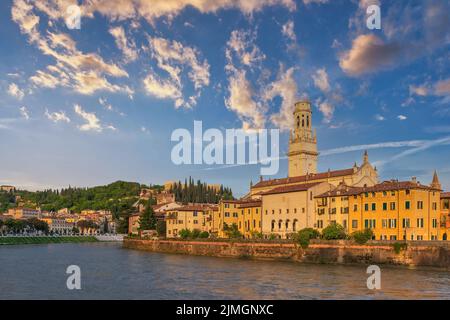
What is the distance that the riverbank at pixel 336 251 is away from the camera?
55656 mm

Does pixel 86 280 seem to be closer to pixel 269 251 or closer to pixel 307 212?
pixel 269 251

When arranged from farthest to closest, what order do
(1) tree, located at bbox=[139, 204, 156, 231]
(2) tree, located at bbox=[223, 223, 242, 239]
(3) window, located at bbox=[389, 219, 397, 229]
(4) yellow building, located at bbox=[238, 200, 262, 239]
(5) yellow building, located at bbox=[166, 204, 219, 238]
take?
(1) tree, located at bbox=[139, 204, 156, 231], (5) yellow building, located at bbox=[166, 204, 219, 238], (4) yellow building, located at bbox=[238, 200, 262, 239], (2) tree, located at bbox=[223, 223, 242, 239], (3) window, located at bbox=[389, 219, 397, 229]

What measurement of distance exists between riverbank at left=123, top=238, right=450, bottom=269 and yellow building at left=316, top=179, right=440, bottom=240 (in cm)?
453

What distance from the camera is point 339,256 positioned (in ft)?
211

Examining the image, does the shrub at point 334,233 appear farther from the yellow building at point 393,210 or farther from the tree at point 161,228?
the tree at point 161,228

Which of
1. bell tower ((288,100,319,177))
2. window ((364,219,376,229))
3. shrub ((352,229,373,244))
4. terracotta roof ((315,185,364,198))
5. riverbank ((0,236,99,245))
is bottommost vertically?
riverbank ((0,236,99,245))

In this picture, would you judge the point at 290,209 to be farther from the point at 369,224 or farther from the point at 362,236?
the point at 362,236

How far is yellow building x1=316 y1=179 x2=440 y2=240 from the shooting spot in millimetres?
62469

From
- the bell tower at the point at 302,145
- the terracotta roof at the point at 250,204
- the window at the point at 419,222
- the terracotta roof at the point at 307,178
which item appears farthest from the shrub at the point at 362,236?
the bell tower at the point at 302,145

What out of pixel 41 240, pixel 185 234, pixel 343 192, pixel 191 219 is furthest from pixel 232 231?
pixel 41 240

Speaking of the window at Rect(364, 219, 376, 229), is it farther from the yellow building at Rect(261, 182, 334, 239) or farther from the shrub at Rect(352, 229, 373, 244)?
the yellow building at Rect(261, 182, 334, 239)

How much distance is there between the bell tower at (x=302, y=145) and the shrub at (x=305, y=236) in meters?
43.2

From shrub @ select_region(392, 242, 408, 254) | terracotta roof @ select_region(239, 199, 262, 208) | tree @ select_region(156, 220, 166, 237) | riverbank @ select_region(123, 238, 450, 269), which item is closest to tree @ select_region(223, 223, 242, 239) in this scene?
riverbank @ select_region(123, 238, 450, 269)
